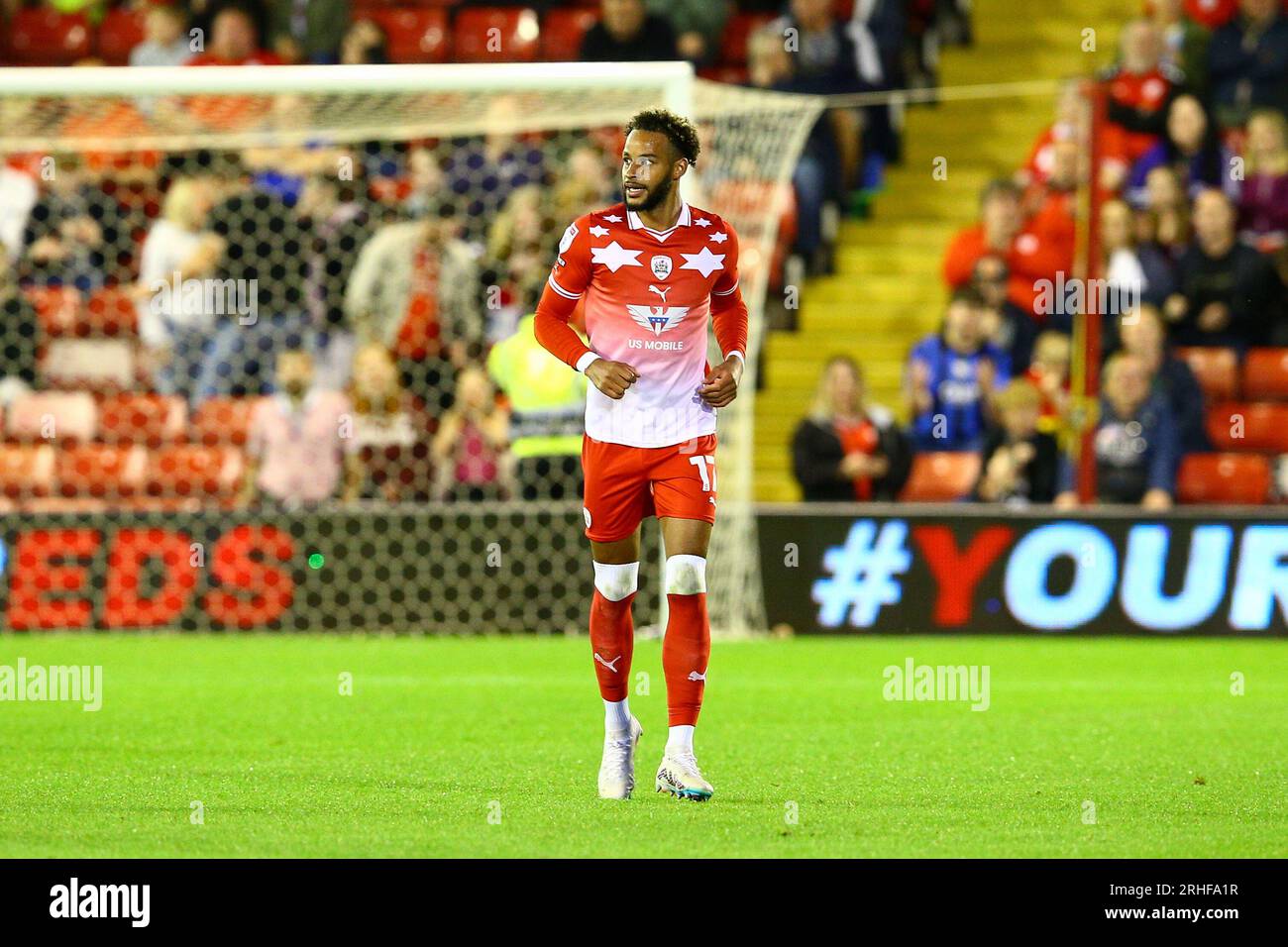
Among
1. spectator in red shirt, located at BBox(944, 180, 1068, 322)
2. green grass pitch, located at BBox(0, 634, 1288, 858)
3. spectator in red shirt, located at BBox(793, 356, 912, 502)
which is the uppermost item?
spectator in red shirt, located at BBox(944, 180, 1068, 322)

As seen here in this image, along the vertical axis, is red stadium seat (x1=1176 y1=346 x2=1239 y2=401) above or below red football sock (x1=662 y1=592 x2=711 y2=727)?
above

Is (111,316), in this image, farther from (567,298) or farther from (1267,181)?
(567,298)

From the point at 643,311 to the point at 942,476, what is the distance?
7.18 m

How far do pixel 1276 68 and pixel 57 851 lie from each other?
12089mm

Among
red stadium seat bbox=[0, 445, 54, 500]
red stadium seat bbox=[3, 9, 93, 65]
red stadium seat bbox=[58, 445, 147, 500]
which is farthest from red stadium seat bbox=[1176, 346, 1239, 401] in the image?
red stadium seat bbox=[3, 9, 93, 65]

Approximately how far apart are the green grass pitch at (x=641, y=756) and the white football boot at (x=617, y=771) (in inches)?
2.4

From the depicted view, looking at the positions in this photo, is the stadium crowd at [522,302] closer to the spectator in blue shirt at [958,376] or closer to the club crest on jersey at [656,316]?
the spectator in blue shirt at [958,376]

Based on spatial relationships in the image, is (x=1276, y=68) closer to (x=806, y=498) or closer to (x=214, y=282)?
(x=806, y=498)

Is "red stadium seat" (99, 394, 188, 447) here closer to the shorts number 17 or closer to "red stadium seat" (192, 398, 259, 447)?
"red stadium seat" (192, 398, 259, 447)

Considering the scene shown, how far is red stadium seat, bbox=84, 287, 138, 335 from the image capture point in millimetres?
14023

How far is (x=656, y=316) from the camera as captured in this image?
6594 millimetres

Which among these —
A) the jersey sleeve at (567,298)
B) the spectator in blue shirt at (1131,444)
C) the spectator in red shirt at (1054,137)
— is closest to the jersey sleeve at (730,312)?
the jersey sleeve at (567,298)

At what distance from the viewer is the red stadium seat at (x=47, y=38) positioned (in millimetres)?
17062

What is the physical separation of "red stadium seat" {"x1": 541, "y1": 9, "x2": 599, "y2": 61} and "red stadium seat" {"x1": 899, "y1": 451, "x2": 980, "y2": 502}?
4811 mm
